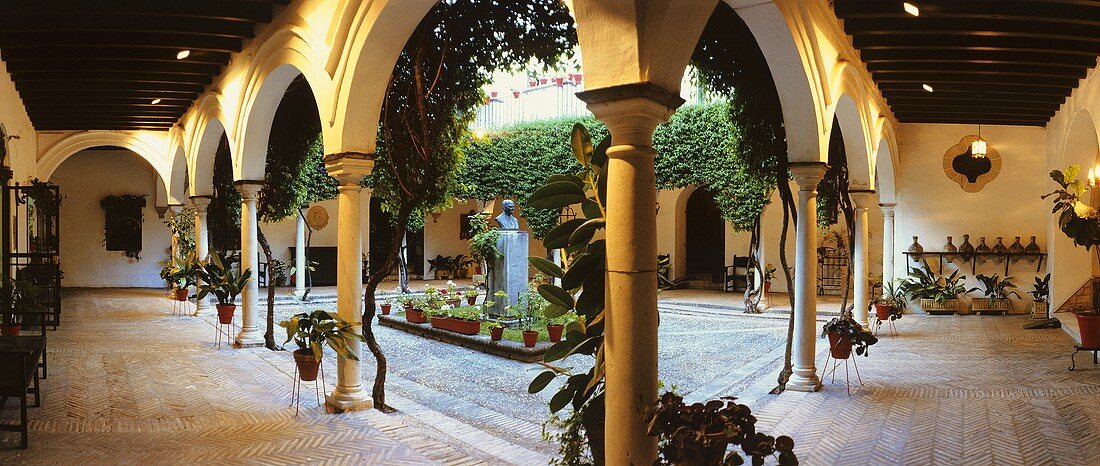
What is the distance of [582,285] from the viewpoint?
3.62 m

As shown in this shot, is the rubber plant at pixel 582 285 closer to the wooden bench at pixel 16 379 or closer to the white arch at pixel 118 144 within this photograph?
the wooden bench at pixel 16 379

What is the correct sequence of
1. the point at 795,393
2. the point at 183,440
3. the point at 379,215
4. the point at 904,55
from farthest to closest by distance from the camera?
the point at 379,215
the point at 904,55
the point at 795,393
the point at 183,440

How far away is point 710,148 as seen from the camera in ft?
55.2

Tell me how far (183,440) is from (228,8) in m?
4.47

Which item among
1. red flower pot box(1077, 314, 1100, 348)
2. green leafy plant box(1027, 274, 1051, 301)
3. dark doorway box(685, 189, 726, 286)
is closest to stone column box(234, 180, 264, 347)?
red flower pot box(1077, 314, 1100, 348)

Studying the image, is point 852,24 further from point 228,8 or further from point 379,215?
point 379,215

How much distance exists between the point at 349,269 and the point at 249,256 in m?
3.93

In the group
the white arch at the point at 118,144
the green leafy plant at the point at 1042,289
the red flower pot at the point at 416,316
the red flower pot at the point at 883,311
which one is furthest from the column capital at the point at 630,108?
the white arch at the point at 118,144

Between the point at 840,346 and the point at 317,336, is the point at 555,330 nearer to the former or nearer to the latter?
the point at 840,346

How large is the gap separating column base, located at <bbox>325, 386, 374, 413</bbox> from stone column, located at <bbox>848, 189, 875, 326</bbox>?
719 centimetres

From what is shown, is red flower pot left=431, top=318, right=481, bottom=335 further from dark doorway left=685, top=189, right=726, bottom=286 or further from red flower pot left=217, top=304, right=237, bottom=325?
dark doorway left=685, top=189, right=726, bottom=286

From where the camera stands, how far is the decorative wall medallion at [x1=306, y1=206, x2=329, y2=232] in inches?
858

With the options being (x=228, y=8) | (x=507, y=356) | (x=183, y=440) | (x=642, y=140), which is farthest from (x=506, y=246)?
(x=642, y=140)

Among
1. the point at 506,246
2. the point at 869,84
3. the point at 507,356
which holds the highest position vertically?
the point at 869,84
